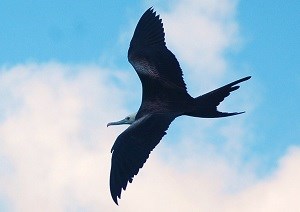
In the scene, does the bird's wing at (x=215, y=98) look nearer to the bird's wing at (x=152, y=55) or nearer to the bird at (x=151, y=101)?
the bird at (x=151, y=101)

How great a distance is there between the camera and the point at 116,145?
27.5 feet

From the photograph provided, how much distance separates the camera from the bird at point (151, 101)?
8289 mm

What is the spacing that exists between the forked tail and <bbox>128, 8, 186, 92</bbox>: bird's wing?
16.3 inches

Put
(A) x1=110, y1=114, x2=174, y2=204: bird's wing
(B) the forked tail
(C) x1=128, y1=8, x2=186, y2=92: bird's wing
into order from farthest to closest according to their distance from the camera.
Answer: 1. (C) x1=128, y1=8, x2=186, y2=92: bird's wing
2. (B) the forked tail
3. (A) x1=110, y1=114, x2=174, y2=204: bird's wing

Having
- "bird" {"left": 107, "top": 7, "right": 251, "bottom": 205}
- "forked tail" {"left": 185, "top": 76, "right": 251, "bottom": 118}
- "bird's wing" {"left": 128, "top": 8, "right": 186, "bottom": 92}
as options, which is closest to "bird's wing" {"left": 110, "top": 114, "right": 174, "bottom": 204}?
"bird" {"left": 107, "top": 7, "right": 251, "bottom": 205}

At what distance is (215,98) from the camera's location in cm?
865

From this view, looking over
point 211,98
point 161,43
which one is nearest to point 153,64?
point 161,43

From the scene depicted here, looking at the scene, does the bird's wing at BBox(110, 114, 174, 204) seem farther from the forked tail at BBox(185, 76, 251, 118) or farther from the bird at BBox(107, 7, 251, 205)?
the forked tail at BBox(185, 76, 251, 118)

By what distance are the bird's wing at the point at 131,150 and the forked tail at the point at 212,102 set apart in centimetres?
48

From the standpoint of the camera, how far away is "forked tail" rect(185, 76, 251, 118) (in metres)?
8.53

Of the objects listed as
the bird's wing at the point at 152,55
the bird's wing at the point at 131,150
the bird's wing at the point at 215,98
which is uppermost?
the bird's wing at the point at 152,55

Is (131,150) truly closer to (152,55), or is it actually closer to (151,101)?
(151,101)

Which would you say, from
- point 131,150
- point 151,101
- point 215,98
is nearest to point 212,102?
point 215,98

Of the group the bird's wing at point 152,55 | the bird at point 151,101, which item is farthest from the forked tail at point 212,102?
the bird's wing at point 152,55
